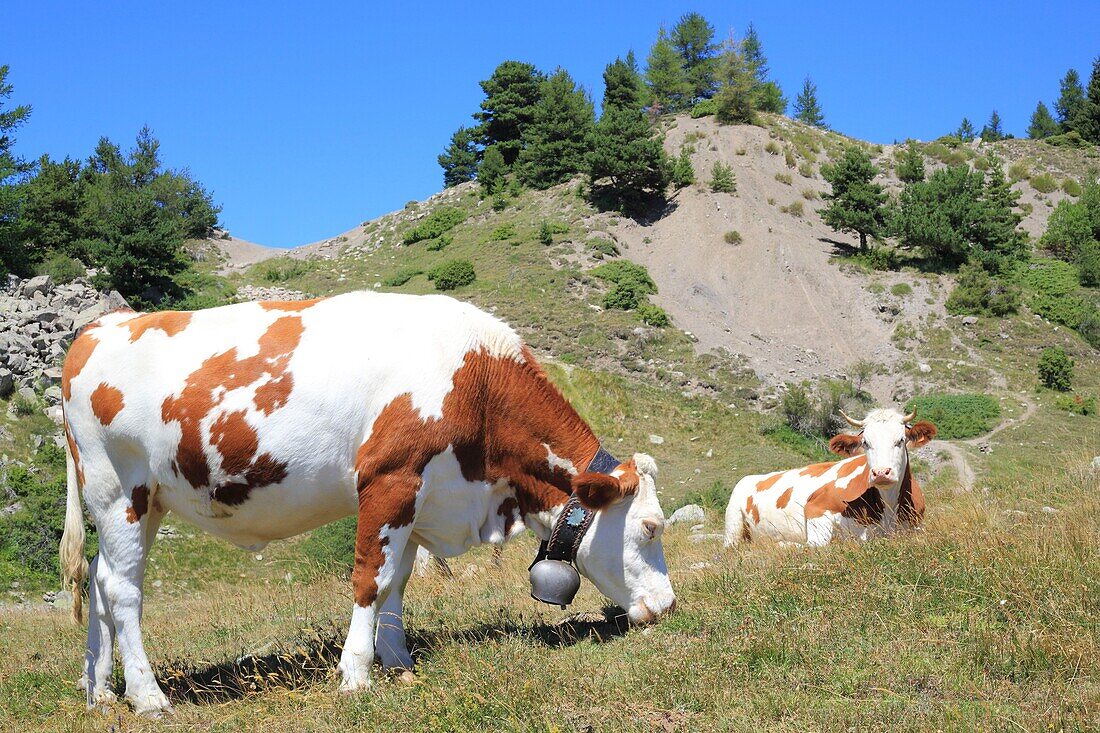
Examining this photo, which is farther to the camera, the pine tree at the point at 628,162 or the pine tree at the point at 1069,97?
the pine tree at the point at 1069,97

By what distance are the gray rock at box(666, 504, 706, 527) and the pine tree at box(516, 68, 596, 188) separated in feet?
130

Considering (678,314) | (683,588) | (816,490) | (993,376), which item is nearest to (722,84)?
(678,314)

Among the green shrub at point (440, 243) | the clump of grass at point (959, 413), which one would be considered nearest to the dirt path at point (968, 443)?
the clump of grass at point (959, 413)

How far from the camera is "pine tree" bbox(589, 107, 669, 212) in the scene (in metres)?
51.6

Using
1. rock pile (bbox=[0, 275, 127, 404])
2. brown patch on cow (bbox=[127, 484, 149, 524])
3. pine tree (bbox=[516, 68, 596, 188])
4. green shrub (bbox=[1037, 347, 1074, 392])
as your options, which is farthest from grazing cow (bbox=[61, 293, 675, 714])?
pine tree (bbox=[516, 68, 596, 188])

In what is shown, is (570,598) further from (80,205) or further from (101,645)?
(80,205)

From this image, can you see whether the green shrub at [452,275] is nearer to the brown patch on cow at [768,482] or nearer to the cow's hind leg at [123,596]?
the brown patch on cow at [768,482]

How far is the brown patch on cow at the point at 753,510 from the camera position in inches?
526

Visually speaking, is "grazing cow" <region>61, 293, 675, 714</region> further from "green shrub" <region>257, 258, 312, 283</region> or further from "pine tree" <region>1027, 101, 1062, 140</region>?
"pine tree" <region>1027, 101, 1062, 140</region>

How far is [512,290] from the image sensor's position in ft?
136

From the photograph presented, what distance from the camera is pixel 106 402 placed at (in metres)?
6.66

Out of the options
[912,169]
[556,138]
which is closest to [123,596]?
[912,169]

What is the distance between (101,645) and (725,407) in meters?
26.9

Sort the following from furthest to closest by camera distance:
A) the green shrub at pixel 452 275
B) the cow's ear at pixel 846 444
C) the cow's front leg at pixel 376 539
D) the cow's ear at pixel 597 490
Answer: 1. the green shrub at pixel 452 275
2. the cow's ear at pixel 846 444
3. the cow's ear at pixel 597 490
4. the cow's front leg at pixel 376 539
